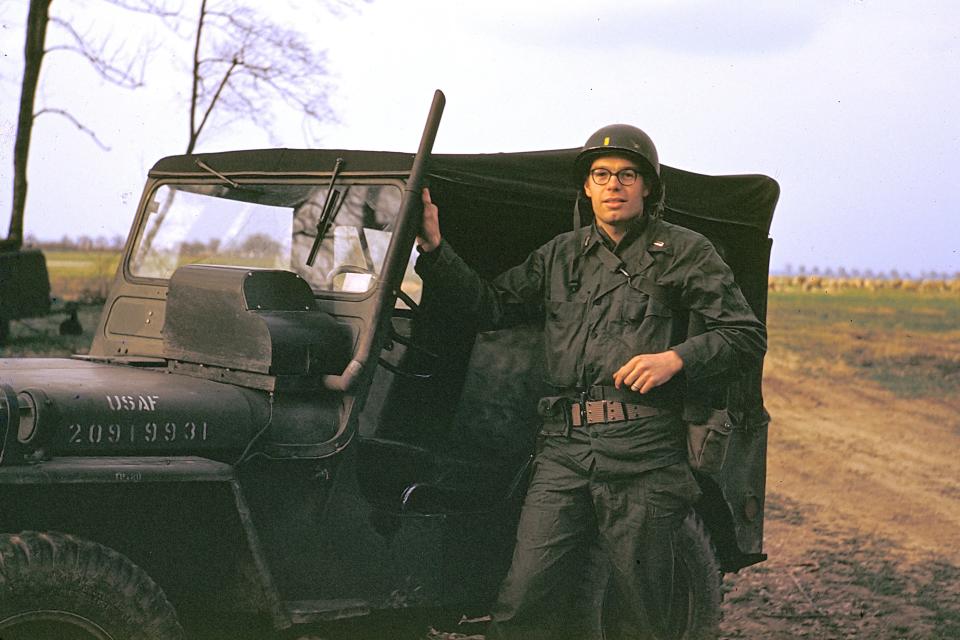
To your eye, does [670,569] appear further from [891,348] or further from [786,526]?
[891,348]

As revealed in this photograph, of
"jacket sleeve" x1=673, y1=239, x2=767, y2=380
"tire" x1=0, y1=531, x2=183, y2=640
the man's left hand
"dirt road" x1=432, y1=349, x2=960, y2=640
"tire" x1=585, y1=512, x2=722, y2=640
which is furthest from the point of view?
"dirt road" x1=432, y1=349, x2=960, y2=640

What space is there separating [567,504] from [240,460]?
3.46 feet

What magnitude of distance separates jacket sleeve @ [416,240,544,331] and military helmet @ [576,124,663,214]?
42cm

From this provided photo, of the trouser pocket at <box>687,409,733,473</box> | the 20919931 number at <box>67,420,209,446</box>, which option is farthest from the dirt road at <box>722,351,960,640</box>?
the 20919931 number at <box>67,420,209,446</box>

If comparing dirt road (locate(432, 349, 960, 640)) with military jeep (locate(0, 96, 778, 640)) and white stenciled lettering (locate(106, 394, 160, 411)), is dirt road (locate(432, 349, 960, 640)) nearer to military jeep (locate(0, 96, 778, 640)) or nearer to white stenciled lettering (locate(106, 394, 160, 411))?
military jeep (locate(0, 96, 778, 640))

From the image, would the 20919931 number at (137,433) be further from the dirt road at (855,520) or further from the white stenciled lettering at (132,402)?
the dirt road at (855,520)

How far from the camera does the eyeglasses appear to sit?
396cm

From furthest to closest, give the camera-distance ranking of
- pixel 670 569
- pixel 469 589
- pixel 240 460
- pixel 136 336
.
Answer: pixel 136 336, pixel 469 589, pixel 670 569, pixel 240 460

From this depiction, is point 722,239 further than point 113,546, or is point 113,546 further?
point 722,239

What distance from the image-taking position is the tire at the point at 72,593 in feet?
10.3

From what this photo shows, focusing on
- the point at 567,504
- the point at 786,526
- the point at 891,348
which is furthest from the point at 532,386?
the point at 891,348

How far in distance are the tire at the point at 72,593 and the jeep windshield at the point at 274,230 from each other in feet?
4.18

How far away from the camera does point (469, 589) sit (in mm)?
4270

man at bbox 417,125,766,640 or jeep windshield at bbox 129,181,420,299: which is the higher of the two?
jeep windshield at bbox 129,181,420,299
